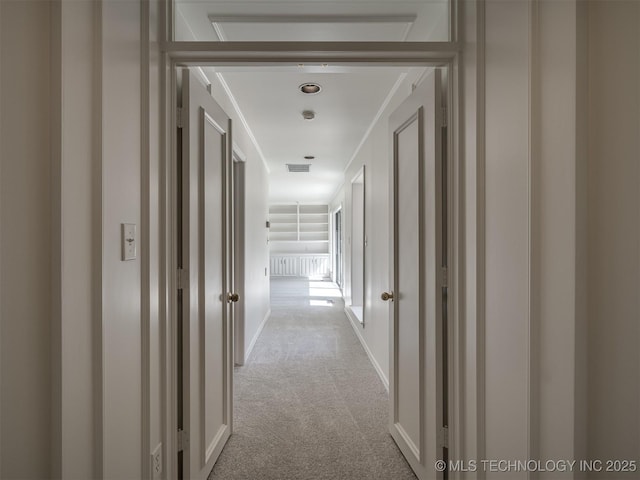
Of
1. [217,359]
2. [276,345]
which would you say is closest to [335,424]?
[217,359]

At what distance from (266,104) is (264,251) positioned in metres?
2.46

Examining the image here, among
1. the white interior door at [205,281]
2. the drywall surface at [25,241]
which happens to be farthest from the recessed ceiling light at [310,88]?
the drywall surface at [25,241]

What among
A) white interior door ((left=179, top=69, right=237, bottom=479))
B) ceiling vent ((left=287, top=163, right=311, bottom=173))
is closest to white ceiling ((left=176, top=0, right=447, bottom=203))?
ceiling vent ((left=287, top=163, right=311, bottom=173))

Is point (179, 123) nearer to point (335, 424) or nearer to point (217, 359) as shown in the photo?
point (217, 359)

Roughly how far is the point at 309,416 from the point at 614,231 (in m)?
2.18

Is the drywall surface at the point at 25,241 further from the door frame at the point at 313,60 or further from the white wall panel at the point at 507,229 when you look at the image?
the white wall panel at the point at 507,229

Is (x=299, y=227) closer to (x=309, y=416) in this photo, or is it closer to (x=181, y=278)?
(x=309, y=416)

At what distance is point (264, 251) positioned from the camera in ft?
16.1

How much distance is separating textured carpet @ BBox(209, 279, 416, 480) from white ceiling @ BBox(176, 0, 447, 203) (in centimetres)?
215

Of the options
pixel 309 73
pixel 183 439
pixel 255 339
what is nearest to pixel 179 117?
pixel 309 73

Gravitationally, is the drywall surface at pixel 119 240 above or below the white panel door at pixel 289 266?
above

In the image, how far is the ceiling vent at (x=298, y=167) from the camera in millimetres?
5346

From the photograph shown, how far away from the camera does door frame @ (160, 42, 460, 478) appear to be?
142cm

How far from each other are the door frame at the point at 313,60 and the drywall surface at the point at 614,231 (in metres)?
0.60
